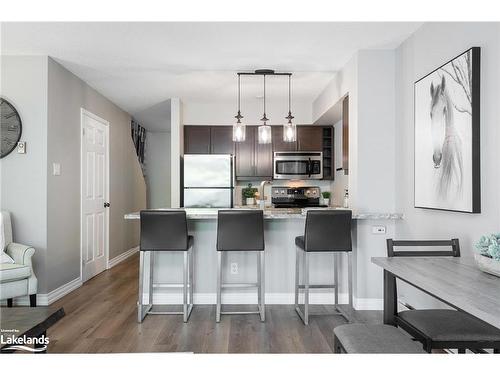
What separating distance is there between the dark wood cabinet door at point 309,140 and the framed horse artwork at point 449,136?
298cm

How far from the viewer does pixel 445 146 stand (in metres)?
2.61

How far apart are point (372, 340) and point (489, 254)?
65 centimetres

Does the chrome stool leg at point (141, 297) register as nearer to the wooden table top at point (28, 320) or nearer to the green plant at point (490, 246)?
the wooden table top at point (28, 320)

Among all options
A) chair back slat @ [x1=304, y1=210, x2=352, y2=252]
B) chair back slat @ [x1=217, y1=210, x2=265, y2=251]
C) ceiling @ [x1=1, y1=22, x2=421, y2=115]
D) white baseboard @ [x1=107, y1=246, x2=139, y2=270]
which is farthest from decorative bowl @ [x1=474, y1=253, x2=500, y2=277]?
white baseboard @ [x1=107, y1=246, x2=139, y2=270]

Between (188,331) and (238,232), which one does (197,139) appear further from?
(188,331)

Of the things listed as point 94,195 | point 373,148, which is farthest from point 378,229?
point 94,195

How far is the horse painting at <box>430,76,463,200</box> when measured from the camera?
8.06 feet

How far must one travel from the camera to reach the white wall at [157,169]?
809cm

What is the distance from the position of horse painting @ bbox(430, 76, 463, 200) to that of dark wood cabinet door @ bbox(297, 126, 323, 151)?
129 inches

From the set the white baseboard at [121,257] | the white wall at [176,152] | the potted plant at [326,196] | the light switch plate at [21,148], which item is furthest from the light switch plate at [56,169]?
the potted plant at [326,196]

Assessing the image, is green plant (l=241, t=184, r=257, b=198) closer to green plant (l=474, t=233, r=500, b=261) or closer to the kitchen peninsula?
the kitchen peninsula

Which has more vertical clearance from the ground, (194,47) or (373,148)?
(194,47)
